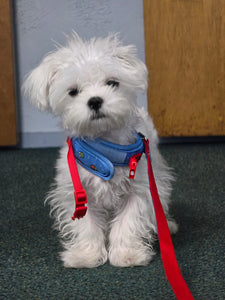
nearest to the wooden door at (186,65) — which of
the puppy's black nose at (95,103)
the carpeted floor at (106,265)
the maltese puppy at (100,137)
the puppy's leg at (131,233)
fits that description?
the carpeted floor at (106,265)

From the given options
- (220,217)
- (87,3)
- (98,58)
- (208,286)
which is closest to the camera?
(208,286)

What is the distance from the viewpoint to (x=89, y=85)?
1652 mm

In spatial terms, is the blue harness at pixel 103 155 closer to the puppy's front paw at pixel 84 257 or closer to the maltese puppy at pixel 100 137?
the maltese puppy at pixel 100 137

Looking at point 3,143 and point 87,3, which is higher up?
point 87,3

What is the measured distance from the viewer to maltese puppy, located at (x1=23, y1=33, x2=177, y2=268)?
5.37 feet

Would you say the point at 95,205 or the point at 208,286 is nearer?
the point at 208,286

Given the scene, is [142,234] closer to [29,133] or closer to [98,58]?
[98,58]

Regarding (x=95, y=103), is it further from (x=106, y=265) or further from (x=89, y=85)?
(x=106, y=265)

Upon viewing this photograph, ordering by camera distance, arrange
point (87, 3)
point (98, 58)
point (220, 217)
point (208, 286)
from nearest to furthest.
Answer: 1. point (208, 286)
2. point (98, 58)
3. point (220, 217)
4. point (87, 3)

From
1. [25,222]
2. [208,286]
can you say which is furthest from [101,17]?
[208,286]

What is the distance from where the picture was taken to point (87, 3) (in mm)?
4141

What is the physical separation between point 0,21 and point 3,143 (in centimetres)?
101

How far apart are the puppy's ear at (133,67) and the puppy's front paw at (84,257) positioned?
0.60 m

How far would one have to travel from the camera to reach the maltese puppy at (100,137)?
64.5 inches
